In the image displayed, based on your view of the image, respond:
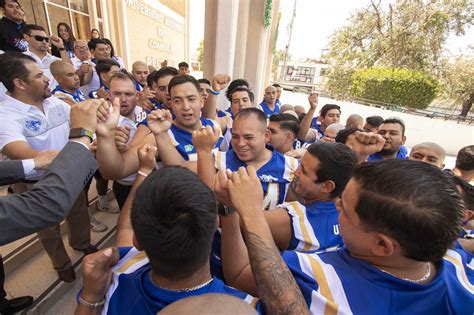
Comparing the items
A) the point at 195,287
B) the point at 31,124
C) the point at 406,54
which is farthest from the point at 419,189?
the point at 406,54

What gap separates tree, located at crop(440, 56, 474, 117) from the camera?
16.9 meters

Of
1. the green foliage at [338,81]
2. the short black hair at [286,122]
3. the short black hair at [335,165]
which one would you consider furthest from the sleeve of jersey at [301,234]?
the green foliage at [338,81]

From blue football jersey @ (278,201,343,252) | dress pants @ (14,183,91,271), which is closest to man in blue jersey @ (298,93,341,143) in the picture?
blue football jersey @ (278,201,343,252)

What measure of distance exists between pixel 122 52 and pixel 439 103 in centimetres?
2199

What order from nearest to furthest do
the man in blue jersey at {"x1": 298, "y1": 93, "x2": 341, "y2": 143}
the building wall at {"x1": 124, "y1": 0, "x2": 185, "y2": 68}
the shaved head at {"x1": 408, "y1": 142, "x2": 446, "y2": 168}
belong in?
the shaved head at {"x1": 408, "y1": 142, "x2": 446, "y2": 168}, the man in blue jersey at {"x1": 298, "y1": 93, "x2": 341, "y2": 143}, the building wall at {"x1": 124, "y1": 0, "x2": 185, "y2": 68}

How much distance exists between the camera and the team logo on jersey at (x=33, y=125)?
7.27 ft

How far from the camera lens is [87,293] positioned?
0.99m

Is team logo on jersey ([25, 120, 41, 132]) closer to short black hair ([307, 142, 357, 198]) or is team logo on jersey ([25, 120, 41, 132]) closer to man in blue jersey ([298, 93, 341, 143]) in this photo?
short black hair ([307, 142, 357, 198])

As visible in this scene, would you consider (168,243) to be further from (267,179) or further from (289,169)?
(289,169)

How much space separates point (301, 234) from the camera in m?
1.40

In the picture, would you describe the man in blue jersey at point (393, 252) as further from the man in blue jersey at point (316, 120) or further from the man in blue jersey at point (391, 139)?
the man in blue jersey at point (316, 120)

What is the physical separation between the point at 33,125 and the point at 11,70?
1.65 feet

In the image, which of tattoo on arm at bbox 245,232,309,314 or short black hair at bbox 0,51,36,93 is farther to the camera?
short black hair at bbox 0,51,36,93

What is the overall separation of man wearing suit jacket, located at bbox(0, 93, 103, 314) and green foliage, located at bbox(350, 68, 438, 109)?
17096 millimetres
